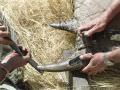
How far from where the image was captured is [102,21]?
3625 mm

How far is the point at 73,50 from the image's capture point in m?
4.06

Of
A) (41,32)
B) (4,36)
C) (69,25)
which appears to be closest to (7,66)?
(4,36)

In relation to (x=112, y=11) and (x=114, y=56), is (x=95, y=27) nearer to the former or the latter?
(x=112, y=11)

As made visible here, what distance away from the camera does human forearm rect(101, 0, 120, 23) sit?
352 centimetres

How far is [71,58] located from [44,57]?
495 mm

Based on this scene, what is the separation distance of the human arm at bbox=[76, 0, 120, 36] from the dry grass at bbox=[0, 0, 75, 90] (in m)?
0.61

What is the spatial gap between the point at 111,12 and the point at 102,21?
10 centimetres

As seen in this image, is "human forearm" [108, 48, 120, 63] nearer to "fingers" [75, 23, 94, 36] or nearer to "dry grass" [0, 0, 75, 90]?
"fingers" [75, 23, 94, 36]

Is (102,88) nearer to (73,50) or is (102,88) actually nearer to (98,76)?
(98,76)

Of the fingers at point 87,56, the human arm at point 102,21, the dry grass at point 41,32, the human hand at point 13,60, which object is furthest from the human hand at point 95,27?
the dry grass at point 41,32

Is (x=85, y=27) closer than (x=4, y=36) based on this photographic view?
No

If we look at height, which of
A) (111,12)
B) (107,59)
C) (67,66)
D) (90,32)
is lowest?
(67,66)

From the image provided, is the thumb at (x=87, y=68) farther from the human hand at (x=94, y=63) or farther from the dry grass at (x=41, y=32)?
the dry grass at (x=41, y=32)

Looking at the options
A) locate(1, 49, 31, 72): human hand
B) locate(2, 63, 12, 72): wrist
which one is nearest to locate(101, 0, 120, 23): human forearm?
locate(1, 49, 31, 72): human hand
